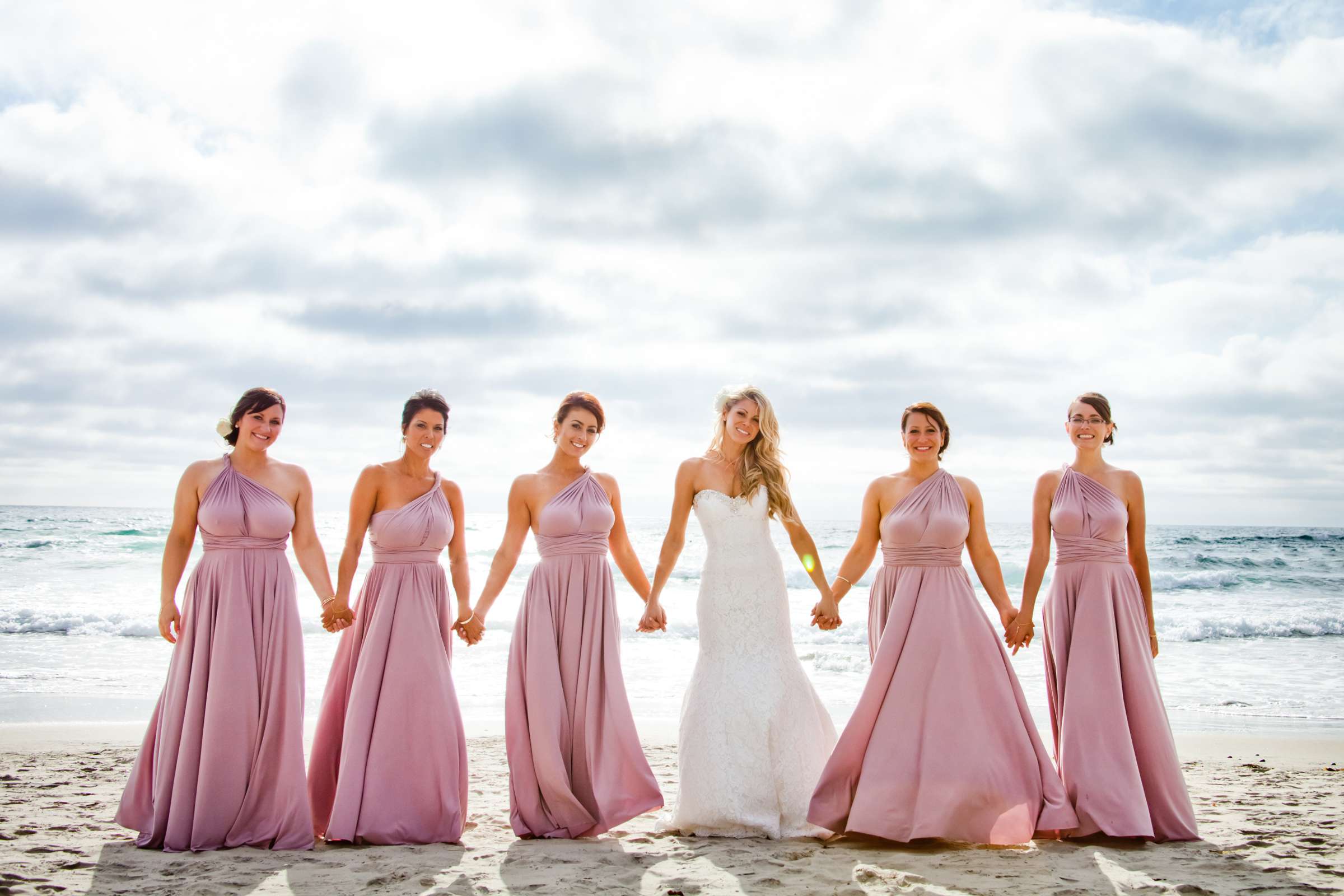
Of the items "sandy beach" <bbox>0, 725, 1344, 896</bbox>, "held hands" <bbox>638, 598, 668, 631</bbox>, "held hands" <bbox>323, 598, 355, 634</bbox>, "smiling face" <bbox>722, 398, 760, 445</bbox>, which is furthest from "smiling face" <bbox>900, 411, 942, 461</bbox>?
"held hands" <bbox>323, 598, 355, 634</bbox>

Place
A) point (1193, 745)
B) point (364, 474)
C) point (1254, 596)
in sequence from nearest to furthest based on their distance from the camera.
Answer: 1. point (364, 474)
2. point (1193, 745)
3. point (1254, 596)

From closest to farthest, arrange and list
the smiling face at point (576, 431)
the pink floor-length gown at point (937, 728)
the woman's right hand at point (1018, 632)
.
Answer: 1. the pink floor-length gown at point (937, 728)
2. the woman's right hand at point (1018, 632)
3. the smiling face at point (576, 431)

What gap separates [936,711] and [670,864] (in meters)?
1.54

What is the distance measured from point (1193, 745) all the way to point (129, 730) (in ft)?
30.9

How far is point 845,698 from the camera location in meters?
10.9

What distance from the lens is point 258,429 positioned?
16.9ft

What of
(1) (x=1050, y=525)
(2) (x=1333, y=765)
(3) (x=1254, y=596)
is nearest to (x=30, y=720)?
(1) (x=1050, y=525)

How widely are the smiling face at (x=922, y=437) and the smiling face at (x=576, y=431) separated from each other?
1.78m

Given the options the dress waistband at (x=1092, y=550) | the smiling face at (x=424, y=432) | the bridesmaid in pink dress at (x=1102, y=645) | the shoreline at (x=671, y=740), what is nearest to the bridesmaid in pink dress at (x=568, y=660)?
the smiling face at (x=424, y=432)

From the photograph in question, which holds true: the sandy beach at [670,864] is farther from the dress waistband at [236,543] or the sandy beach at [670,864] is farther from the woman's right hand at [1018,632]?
the dress waistband at [236,543]

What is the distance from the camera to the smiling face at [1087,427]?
5.36 metres

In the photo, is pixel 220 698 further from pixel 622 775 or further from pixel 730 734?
pixel 730 734

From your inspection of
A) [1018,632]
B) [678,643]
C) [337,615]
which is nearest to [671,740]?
[1018,632]

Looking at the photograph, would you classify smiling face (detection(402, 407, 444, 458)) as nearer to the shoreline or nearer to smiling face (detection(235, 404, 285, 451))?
smiling face (detection(235, 404, 285, 451))
